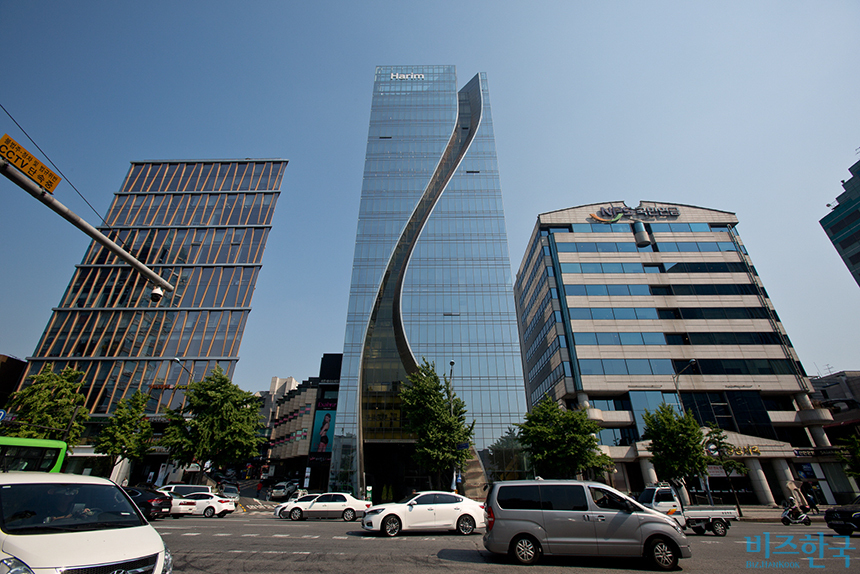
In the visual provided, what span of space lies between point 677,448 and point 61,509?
3367 centimetres

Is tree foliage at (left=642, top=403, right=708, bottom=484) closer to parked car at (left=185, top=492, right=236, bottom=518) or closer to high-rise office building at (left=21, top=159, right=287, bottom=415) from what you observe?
parked car at (left=185, top=492, right=236, bottom=518)

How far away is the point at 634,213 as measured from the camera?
50.7 m

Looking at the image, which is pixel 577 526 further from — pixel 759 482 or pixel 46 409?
pixel 46 409

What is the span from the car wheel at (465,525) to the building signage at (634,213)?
46212 millimetres

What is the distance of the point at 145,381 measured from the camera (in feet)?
157

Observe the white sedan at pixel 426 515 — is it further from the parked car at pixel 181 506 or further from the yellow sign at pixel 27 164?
the parked car at pixel 181 506

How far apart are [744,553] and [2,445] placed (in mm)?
20338

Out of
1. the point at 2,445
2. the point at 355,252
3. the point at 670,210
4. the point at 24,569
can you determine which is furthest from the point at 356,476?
the point at 670,210

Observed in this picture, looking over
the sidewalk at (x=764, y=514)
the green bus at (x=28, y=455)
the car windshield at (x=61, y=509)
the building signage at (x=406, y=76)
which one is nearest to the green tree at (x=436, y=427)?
the green bus at (x=28, y=455)

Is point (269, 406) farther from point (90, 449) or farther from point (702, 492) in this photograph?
point (702, 492)

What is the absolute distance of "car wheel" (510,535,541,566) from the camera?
27.9 ft

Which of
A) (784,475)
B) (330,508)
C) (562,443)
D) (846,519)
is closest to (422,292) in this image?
(562,443)

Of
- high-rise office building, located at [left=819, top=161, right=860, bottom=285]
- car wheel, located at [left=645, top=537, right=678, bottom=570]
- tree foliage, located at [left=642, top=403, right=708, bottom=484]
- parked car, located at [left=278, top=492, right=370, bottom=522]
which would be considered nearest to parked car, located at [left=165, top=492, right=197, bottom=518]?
parked car, located at [left=278, top=492, right=370, bottom=522]

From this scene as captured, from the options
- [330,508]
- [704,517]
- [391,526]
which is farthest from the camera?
[330,508]
